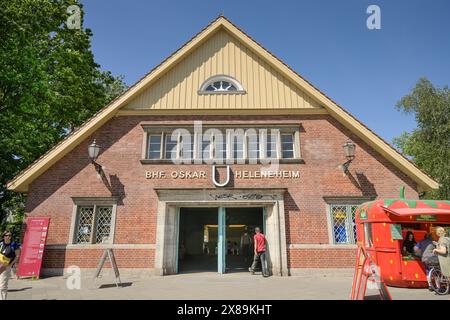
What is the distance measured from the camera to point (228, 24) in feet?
41.2

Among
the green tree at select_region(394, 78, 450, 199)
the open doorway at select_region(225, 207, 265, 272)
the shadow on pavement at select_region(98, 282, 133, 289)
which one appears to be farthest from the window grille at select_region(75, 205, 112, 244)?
the green tree at select_region(394, 78, 450, 199)

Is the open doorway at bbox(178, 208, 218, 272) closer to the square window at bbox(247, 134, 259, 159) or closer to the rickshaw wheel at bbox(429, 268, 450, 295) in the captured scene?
the square window at bbox(247, 134, 259, 159)

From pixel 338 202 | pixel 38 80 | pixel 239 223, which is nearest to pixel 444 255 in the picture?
pixel 338 202

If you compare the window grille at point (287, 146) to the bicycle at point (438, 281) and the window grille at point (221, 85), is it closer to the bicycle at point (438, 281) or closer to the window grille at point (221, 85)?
the window grille at point (221, 85)

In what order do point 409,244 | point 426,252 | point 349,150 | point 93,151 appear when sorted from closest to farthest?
1. point 426,252
2. point 409,244
3. point 349,150
4. point 93,151

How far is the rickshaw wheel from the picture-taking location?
23.8 feet

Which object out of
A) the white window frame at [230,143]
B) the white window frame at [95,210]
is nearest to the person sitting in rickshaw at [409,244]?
the white window frame at [230,143]

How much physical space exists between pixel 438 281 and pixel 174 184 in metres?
8.73

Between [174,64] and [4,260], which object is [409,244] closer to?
[4,260]

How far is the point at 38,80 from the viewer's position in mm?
14773

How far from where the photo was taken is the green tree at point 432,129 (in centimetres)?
2180

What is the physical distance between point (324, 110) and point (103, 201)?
9.64 metres

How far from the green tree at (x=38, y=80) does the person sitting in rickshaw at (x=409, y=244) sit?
16.6 metres
